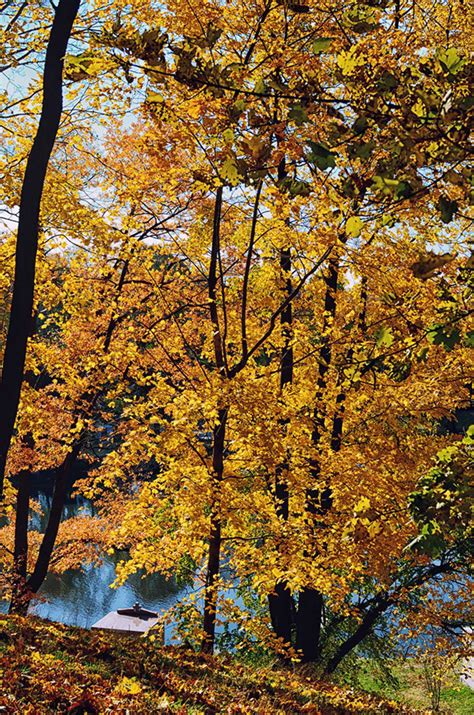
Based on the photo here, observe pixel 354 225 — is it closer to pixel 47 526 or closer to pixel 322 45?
pixel 322 45

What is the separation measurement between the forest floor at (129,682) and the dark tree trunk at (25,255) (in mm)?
1544

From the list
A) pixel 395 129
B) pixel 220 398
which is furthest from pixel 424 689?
pixel 395 129

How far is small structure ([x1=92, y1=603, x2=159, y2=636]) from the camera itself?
48.1 feet

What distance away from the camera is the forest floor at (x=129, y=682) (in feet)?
13.4

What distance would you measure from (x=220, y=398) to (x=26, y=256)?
2504 millimetres

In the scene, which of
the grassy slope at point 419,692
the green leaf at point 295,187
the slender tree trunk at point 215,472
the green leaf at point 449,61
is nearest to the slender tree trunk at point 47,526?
the slender tree trunk at point 215,472

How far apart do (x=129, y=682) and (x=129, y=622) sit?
1163cm

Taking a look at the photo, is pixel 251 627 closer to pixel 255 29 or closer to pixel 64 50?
pixel 64 50

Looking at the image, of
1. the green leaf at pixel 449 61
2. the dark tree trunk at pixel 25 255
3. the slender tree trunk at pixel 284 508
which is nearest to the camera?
the green leaf at pixel 449 61

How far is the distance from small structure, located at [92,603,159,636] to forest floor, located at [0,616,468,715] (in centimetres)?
831

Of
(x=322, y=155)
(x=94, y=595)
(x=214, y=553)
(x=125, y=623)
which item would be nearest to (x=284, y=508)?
(x=214, y=553)

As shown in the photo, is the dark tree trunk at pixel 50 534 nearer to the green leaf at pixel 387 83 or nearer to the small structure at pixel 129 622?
the small structure at pixel 129 622

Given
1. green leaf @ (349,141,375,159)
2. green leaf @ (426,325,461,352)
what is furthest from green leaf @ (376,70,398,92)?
green leaf @ (426,325,461,352)

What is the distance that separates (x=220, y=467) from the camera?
7707 mm
